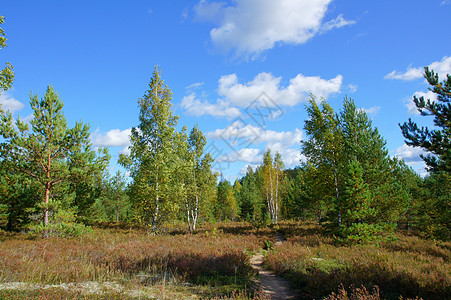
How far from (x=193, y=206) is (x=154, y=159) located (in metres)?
11.5

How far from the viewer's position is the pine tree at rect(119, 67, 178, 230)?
722 inches

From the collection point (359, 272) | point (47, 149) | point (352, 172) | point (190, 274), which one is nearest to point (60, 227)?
point (47, 149)

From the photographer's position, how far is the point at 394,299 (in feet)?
21.2

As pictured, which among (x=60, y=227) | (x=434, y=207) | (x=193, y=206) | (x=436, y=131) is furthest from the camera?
(x=193, y=206)

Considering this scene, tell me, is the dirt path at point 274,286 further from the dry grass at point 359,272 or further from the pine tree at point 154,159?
the pine tree at point 154,159

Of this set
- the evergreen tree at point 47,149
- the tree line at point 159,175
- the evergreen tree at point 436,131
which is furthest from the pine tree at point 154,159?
the evergreen tree at point 436,131

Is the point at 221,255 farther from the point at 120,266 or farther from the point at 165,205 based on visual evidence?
the point at 165,205

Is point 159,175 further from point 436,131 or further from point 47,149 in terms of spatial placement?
point 436,131

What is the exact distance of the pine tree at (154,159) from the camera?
722 inches

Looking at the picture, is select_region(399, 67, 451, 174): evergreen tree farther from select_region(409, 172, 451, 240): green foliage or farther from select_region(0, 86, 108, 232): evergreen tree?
select_region(0, 86, 108, 232): evergreen tree

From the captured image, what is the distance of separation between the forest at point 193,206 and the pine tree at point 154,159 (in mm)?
92

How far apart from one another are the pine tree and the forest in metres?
0.09

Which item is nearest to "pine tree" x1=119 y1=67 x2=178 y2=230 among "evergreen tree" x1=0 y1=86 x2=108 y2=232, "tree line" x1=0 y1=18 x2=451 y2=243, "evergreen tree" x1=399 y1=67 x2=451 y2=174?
"tree line" x1=0 y1=18 x2=451 y2=243

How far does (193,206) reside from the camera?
2816 cm
